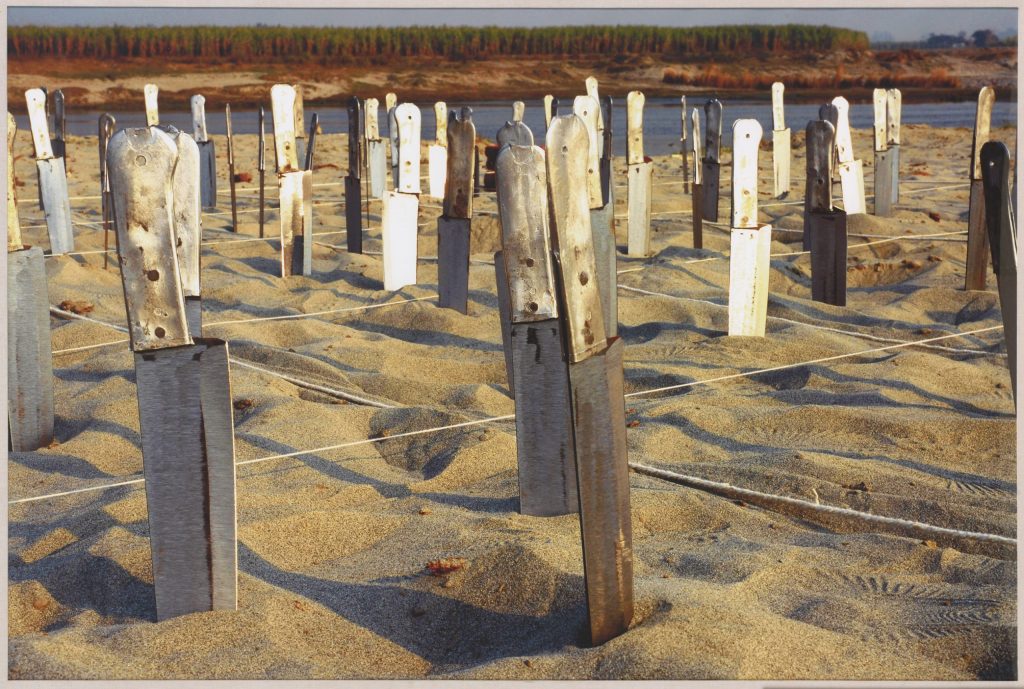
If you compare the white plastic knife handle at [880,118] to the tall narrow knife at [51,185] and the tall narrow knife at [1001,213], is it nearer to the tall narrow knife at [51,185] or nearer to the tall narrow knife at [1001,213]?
the tall narrow knife at [51,185]

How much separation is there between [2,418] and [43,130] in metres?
5.91

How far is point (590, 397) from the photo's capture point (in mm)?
2459

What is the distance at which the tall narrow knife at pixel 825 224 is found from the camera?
611cm

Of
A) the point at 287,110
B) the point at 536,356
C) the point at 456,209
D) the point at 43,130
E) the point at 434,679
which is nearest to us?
the point at 434,679

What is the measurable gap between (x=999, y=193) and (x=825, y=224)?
11.3 feet

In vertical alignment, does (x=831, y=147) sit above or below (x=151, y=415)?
above

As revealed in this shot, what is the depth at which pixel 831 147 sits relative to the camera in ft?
20.0

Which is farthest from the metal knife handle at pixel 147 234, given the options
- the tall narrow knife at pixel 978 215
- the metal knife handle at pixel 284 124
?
the tall narrow knife at pixel 978 215

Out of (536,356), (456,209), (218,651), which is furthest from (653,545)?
(456,209)

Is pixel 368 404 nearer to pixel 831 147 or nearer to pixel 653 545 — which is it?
pixel 653 545

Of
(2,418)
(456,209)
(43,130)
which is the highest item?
(43,130)

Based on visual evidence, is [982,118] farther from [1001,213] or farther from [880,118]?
[1001,213]

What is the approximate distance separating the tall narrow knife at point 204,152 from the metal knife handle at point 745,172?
6.57m

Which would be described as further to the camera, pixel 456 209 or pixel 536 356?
pixel 456 209
